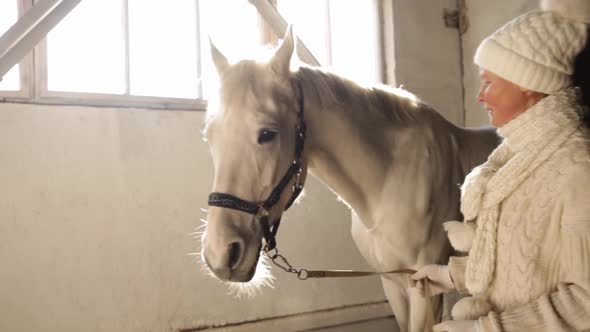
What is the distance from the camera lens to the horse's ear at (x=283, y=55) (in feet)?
4.44

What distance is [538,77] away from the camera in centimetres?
85

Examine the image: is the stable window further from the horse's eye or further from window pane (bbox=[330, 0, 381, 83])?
the horse's eye

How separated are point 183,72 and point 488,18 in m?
1.81

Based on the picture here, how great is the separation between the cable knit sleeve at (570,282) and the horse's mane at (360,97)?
2.58 feet

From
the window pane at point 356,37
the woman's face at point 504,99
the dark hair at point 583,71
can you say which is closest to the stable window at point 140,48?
the window pane at point 356,37

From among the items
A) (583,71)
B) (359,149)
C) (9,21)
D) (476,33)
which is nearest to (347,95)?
(359,149)

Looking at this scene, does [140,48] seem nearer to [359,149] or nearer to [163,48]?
[163,48]

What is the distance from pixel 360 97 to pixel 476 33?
5.97 feet

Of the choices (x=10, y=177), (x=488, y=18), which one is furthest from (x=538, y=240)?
(x=488, y=18)

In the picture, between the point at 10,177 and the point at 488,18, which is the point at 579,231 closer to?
the point at 10,177

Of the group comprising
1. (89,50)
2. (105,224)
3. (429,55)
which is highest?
(429,55)

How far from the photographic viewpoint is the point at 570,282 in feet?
2.60

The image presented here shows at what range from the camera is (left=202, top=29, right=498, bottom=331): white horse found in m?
1.21

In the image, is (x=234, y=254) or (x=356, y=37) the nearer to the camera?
(x=234, y=254)
